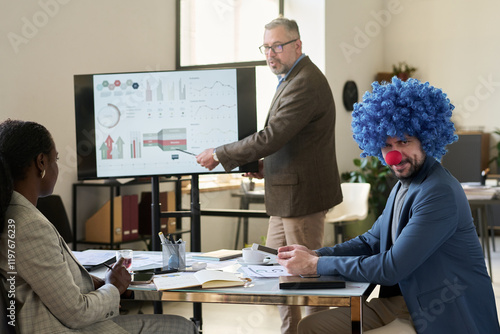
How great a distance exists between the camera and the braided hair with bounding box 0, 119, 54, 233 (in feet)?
5.57

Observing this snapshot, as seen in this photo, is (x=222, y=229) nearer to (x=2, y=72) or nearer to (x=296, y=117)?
(x=2, y=72)

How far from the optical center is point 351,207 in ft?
20.4

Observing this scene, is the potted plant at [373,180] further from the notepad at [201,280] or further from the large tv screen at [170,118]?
the notepad at [201,280]

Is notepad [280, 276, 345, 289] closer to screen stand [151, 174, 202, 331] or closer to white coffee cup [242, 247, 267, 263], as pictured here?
white coffee cup [242, 247, 267, 263]

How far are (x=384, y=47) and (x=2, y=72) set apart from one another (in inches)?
249

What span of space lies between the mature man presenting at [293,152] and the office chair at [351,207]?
9.48ft

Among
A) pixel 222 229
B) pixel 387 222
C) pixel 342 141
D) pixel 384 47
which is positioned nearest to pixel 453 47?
pixel 384 47

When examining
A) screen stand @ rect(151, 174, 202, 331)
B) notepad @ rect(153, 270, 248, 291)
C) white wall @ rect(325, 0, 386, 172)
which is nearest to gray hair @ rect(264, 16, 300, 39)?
screen stand @ rect(151, 174, 202, 331)

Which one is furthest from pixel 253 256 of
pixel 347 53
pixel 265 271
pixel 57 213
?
pixel 347 53

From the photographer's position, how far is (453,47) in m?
8.50

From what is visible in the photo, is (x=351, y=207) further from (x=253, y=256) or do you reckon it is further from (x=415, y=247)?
(x=415, y=247)

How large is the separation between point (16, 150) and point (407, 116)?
125 centimetres

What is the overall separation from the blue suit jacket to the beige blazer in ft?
2.82

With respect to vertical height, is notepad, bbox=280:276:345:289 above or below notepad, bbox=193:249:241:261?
above
